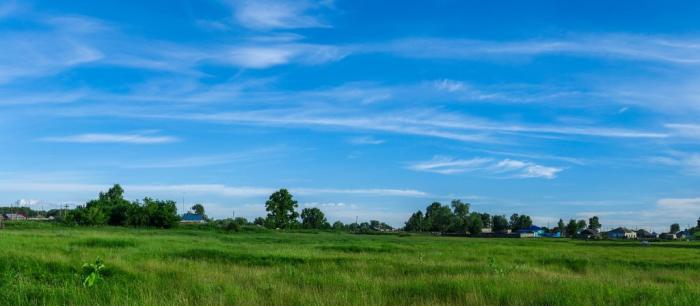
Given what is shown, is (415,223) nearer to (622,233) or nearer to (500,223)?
(500,223)

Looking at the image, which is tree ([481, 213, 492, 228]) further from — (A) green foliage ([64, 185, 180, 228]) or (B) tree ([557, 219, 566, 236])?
(A) green foliage ([64, 185, 180, 228])

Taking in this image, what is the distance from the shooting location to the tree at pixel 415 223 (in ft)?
451

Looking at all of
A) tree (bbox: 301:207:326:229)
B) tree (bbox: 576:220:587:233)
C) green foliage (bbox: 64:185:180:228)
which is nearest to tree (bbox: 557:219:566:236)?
tree (bbox: 576:220:587:233)

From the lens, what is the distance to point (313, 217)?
118625 millimetres

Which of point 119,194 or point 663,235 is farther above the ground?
point 119,194

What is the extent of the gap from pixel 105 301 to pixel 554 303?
7615 millimetres

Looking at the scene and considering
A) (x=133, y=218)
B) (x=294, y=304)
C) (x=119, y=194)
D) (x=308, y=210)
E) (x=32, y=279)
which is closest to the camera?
(x=294, y=304)

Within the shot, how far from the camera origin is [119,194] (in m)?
97.1

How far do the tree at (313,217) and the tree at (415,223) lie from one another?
93.9ft

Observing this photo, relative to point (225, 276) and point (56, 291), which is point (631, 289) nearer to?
point (225, 276)

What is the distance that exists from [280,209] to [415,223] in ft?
173

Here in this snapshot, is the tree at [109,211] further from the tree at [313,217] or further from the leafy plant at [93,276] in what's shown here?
the leafy plant at [93,276]

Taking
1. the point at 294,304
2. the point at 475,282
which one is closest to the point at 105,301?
the point at 294,304

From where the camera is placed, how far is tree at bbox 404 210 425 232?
5413 inches
